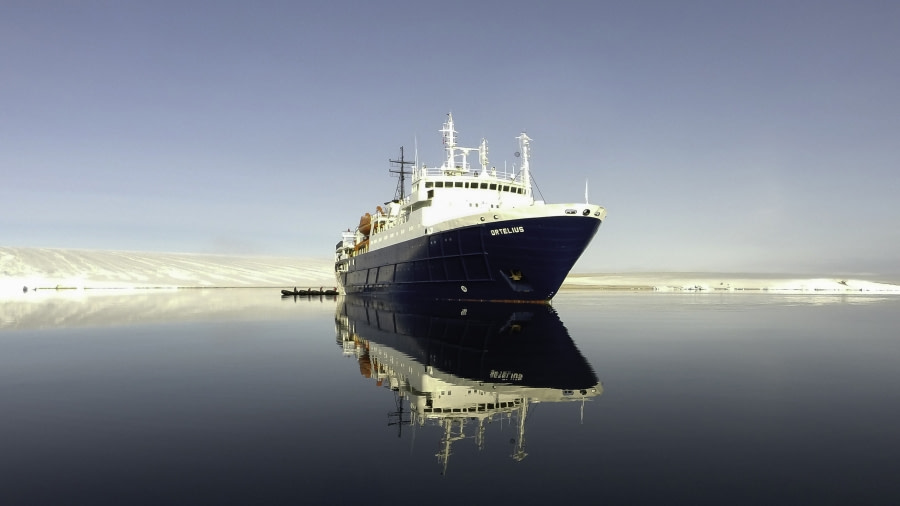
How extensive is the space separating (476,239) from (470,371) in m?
23.4

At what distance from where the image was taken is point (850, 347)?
56.0 ft

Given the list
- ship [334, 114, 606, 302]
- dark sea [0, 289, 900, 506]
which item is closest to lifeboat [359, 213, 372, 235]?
ship [334, 114, 606, 302]

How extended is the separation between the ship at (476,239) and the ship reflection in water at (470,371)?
434 inches

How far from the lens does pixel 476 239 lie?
117ft

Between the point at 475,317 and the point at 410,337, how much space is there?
28.6ft

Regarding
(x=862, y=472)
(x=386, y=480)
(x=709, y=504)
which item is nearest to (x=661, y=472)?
(x=709, y=504)

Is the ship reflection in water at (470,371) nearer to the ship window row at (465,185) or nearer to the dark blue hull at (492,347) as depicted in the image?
the dark blue hull at (492,347)

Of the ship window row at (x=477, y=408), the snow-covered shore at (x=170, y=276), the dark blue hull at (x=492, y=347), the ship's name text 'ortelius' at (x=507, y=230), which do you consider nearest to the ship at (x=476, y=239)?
the ship's name text 'ortelius' at (x=507, y=230)

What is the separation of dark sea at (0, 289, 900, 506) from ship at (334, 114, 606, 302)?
17.0 m

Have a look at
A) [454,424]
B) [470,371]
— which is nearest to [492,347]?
[470,371]

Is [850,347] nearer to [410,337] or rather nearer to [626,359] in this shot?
[626,359]

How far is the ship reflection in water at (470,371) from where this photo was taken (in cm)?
852

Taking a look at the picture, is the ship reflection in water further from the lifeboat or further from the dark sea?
the lifeboat

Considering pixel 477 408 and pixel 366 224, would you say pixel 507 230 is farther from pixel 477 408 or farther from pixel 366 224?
pixel 366 224
